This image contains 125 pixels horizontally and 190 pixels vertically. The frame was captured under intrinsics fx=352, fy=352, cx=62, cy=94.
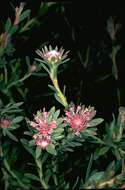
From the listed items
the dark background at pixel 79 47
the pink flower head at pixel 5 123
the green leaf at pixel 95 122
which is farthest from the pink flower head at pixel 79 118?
the dark background at pixel 79 47

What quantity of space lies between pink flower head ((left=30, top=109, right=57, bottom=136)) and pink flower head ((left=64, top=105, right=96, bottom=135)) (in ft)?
0.12

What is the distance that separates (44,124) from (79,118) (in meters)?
0.08

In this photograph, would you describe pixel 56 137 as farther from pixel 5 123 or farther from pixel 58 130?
pixel 5 123

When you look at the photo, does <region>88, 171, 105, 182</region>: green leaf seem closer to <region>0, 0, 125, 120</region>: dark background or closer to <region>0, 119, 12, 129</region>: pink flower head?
<region>0, 119, 12, 129</region>: pink flower head

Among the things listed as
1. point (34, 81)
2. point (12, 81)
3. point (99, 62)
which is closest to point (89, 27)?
point (99, 62)

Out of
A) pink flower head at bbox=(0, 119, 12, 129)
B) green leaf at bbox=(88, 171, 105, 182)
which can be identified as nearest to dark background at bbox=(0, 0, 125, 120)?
pink flower head at bbox=(0, 119, 12, 129)

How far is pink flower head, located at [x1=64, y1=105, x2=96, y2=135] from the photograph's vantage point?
2.56 ft

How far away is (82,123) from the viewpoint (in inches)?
31.3

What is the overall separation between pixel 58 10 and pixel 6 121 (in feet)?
2.63

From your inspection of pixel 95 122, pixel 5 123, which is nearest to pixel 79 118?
pixel 95 122

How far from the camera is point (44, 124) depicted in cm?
77

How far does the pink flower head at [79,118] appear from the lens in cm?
78

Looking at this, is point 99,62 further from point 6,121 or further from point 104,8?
point 6,121

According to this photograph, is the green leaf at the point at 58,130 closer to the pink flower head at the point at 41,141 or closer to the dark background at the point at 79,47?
the pink flower head at the point at 41,141
